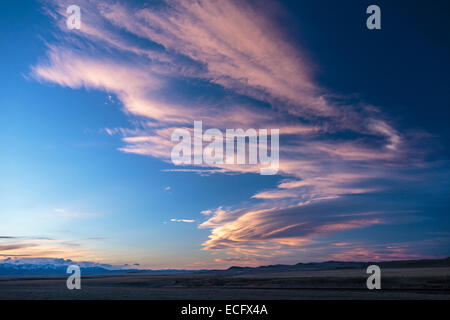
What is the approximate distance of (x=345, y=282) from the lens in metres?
63.4
